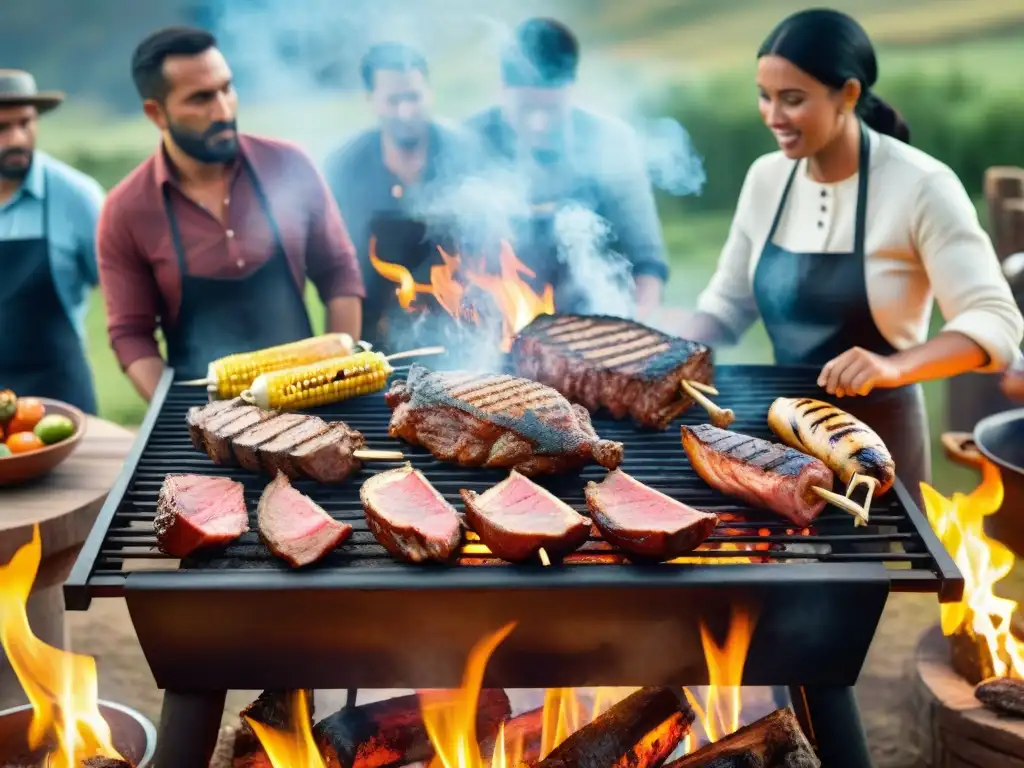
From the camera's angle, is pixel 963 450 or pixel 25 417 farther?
pixel 25 417

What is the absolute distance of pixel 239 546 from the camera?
8.77 ft

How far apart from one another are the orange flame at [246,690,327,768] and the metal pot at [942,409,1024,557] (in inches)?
102

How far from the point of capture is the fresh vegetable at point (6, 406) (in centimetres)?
436

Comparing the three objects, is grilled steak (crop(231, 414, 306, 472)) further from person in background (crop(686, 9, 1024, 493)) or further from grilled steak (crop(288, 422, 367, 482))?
person in background (crop(686, 9, 1024, 493))

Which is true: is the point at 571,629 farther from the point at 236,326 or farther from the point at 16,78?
the point at 16,78

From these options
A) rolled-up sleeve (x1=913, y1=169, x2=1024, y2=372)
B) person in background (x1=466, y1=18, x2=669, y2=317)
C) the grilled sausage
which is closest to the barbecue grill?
the grilled sausage

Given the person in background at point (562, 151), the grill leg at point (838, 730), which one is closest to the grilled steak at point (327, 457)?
the grill leg at point (838, 730)

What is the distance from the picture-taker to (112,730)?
11.4 ft

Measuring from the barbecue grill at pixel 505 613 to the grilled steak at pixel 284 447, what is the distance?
0.37 m

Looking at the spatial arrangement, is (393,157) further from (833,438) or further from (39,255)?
(833,438)

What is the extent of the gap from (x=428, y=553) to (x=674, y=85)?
6740 millimetres

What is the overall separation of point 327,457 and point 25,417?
213cm

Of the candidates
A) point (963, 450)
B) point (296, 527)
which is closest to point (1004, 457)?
point (963, 450)

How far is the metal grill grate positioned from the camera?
2.53m
